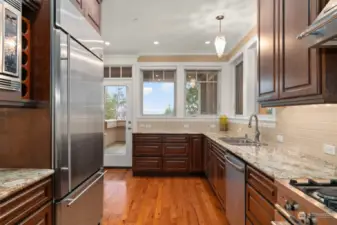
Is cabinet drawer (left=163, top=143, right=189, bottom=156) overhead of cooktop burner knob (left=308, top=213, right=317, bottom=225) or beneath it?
beneath

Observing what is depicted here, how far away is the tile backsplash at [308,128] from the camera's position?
1990 mm

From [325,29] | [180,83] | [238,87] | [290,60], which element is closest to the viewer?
[325,29]

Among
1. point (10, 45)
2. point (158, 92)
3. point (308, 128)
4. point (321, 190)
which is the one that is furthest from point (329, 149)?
point (158, 92)

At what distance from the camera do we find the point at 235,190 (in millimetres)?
2494

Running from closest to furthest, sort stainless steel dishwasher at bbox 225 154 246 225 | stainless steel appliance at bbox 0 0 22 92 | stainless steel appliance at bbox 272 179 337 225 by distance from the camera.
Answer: stainless steel appliance at bbox 272 179 337 225 → stainless steel appliance at bbox 0 0 22 92 → stainless steel dishwasher at bbox 225 154 246 225

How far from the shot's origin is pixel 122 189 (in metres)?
4.34

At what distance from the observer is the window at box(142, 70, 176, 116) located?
595 cm

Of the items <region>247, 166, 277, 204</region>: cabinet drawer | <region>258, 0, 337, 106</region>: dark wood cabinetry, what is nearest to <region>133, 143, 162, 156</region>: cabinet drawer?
<region>258, 0, 337, 106</region>: dark wood cabinetry

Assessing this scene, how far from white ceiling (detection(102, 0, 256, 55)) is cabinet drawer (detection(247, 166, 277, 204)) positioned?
2.16 meters

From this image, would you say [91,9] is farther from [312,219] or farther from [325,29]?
[312,219]

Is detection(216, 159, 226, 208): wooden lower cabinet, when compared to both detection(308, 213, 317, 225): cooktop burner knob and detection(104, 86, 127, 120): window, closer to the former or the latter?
detection(308, 213, 317, 225): cooktop burner knob

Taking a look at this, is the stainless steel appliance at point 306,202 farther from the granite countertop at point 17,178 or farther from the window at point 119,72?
the window at point 119,72

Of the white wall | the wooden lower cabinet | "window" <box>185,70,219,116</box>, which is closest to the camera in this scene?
the wooden lower cabinet

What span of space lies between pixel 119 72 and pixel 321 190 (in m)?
5.27
